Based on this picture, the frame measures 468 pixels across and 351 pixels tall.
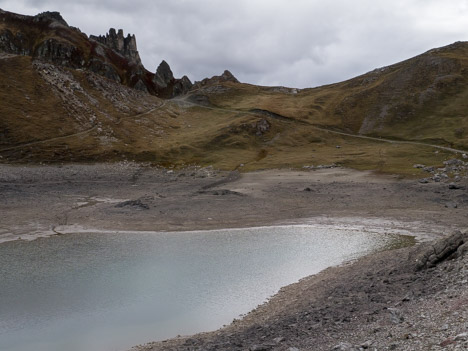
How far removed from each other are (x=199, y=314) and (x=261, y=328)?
18.9ft

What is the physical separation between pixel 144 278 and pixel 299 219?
2488 cm

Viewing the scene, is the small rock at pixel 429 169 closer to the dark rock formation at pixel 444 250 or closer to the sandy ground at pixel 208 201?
the sandy ground at pixel 208 201

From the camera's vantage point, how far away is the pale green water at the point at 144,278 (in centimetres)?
2508

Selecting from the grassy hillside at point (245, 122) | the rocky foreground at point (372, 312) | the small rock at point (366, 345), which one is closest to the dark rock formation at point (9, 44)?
the grassy hillside at point (245, 122)

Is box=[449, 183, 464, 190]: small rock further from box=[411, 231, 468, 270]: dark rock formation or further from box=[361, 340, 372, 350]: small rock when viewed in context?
box=[361, 340, 372, 350]: small rock

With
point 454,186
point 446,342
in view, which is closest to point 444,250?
point 446,342

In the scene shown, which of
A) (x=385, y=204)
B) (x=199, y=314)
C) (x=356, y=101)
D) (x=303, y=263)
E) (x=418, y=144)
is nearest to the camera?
(x=199, y=314)

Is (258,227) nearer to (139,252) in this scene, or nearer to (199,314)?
(139,252)

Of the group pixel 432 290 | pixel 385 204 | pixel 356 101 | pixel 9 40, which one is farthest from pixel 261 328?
pixel 9 40

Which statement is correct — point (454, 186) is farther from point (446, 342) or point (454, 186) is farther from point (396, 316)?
point (446, 342)

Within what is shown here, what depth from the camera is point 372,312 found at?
2219 cm

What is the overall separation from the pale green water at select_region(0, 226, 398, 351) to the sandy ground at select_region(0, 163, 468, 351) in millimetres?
2693

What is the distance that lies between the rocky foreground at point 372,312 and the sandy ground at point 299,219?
0.08 metres

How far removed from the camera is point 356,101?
154750mm
